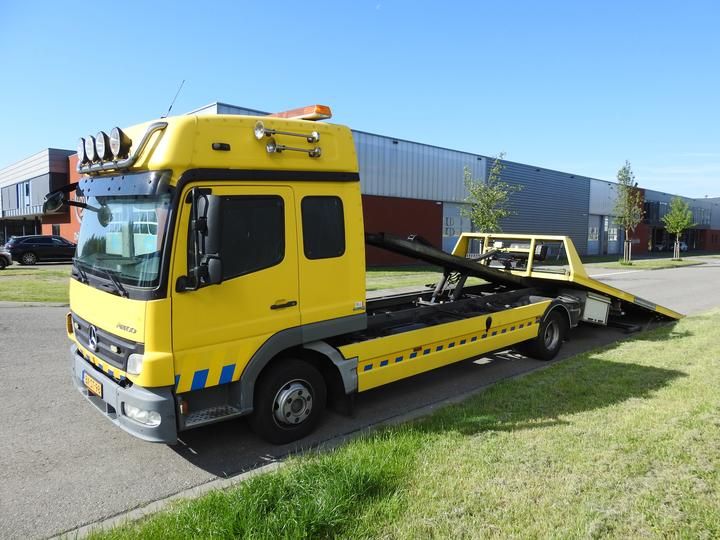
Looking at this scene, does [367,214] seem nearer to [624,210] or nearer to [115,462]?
[624,210]

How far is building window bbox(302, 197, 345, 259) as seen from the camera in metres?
4.39

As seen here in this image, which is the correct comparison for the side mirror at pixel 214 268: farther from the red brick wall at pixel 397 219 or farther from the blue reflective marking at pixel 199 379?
the red brick wall at pixel 397 219

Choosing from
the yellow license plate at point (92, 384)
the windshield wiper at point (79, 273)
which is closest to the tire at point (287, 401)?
the yellow license plate at point (92, 384)

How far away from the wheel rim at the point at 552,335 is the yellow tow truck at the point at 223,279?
3053mm

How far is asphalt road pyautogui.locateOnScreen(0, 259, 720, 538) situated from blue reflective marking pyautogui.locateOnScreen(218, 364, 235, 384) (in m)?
0.75

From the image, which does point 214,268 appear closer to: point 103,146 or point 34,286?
point 103,146

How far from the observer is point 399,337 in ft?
16.9

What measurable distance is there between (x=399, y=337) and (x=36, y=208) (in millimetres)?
37901

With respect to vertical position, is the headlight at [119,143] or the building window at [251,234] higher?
the headlight at [119,143]

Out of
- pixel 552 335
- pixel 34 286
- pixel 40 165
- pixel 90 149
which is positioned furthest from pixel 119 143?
pixel 40 165

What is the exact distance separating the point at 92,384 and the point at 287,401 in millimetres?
1666

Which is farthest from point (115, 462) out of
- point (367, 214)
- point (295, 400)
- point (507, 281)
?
point (367, 214)

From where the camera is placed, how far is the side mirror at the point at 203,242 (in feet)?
11.4

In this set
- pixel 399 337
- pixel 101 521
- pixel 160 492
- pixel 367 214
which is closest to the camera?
pixel 101 521
